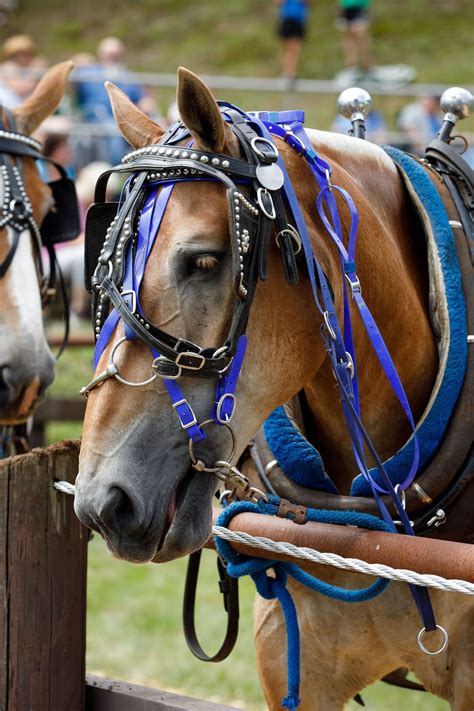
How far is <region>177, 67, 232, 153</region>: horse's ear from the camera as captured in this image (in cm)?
172

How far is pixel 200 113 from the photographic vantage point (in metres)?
1.78

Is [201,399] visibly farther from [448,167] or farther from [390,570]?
[448,167]

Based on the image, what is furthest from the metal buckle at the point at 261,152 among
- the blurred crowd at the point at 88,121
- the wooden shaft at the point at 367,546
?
the blurred crowd at the point at 88,121

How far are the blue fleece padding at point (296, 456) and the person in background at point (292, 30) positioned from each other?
33.5 feet

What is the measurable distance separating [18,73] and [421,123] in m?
3.61

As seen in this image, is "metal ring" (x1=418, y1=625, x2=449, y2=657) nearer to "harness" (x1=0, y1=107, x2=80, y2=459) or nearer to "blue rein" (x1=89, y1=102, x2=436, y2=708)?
"blue rein" (x1=89, y1=102, x2=436, y2=708)

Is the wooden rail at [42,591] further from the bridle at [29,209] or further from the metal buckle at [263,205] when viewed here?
the bridle at [29,209]

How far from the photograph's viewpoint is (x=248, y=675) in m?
4.25

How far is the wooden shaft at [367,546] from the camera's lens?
5.90ft

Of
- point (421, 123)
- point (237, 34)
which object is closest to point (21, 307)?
point (421, 123)

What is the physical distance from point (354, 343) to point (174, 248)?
1.54 ft

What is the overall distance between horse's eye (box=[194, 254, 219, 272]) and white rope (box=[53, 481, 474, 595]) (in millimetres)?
589

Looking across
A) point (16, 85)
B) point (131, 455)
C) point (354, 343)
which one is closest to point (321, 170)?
point (354, 343)

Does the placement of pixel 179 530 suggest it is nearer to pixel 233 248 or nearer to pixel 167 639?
pixel 233 248
